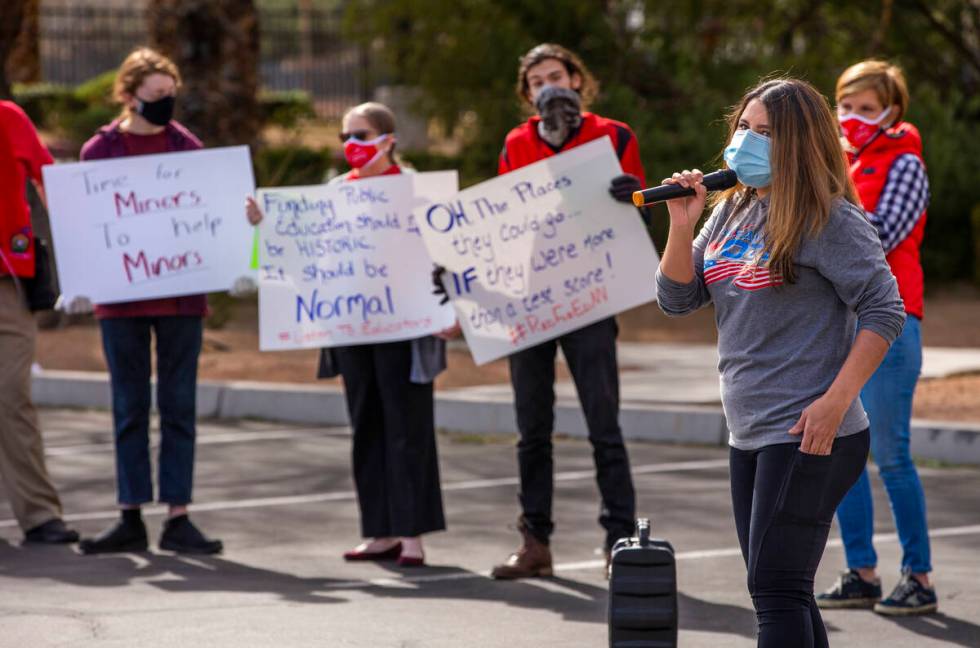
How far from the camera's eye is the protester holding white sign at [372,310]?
22.5 ft

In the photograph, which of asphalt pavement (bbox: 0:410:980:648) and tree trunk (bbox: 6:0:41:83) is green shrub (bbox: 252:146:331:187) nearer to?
asphalt pavement (bbox: 0:410:980:648)

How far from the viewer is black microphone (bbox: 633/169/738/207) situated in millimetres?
4039

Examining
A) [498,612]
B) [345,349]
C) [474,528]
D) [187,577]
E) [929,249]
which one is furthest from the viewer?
[929,249]

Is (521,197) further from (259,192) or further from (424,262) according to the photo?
(259,192)

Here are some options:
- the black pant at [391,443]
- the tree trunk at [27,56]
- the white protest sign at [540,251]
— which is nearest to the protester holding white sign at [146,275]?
the black pant at [391,443]

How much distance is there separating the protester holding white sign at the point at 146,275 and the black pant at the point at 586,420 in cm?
144

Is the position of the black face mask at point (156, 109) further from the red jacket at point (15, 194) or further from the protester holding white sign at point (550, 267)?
the protester holding white sign at point (550, 267)

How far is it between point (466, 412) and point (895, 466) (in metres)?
5.19

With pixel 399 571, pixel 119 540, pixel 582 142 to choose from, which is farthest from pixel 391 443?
pixel 582 142

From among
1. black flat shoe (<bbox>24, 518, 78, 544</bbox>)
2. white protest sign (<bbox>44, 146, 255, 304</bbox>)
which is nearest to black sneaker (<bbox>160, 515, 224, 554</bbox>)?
black flat shoe (<bbox>24, 518, 78, 544</bbox>)

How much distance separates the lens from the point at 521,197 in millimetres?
6750

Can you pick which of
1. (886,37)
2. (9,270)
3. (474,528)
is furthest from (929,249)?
(9,270)

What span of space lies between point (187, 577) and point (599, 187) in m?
2.24

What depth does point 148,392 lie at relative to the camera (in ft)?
23.7
